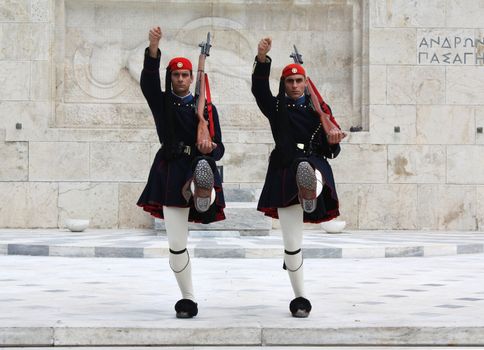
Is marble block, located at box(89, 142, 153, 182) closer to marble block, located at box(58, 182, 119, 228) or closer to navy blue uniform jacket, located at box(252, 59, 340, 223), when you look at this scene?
marble block, located at box(58, 182, 119, 228)

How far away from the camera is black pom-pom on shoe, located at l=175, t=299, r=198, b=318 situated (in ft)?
21.0

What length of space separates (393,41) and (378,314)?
1180 cm

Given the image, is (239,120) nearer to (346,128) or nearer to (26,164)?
(346,128)

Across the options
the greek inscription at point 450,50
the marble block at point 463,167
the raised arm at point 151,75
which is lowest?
the marble block at point 463,167

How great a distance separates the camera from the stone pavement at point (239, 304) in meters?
5.79

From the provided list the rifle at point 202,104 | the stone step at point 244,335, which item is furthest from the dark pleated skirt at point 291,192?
the stone step at point 244,335

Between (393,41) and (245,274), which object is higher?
(393,41)

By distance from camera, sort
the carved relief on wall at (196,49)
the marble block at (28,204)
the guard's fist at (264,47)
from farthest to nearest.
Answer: the carved relief on wall at (196,49) < the marble block at (28,204) < the guard's fist at (264,47)

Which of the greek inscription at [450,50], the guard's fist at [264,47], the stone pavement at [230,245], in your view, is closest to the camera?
the guard's fist at [264,47]

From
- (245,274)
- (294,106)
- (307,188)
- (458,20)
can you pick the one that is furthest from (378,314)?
(458,20)

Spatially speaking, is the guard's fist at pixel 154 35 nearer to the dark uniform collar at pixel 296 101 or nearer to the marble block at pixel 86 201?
the dark uniform collar at pixel 296 101

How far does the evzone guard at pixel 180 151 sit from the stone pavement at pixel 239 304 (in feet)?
1.68

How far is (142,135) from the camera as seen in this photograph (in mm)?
17422

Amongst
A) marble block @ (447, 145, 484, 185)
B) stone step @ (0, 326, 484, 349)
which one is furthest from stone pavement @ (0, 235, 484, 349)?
marble block @ (447, 145, 484, 185)
